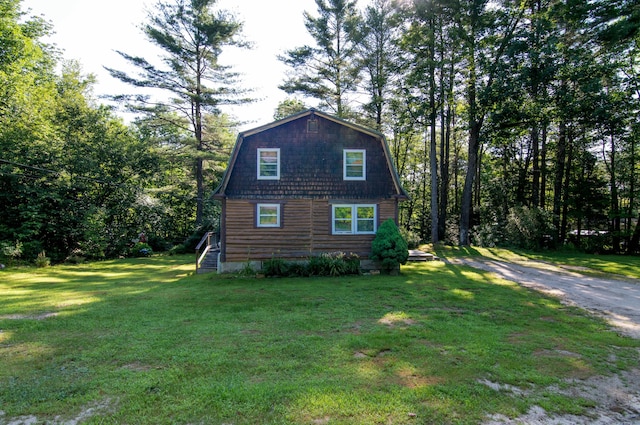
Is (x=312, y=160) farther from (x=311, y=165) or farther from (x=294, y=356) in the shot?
(x=294, y=356)

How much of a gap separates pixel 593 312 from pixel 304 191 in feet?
32.2

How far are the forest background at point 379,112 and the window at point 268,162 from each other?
962 cm

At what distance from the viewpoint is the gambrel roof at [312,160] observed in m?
13.4

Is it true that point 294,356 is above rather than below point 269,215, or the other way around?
below

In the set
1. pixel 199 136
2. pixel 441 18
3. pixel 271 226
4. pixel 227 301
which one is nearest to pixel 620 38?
pixel 441 18

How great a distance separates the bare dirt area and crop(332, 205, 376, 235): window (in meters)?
5.15

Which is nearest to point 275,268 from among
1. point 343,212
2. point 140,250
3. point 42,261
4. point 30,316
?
point 343,212

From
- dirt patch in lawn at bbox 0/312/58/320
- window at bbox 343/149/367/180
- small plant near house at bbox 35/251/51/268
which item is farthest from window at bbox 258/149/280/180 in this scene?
small plant near house at bbox 35/251/51/268

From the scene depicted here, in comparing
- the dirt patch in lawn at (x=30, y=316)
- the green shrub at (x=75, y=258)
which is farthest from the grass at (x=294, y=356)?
the green shrub at (x=75, y=258)

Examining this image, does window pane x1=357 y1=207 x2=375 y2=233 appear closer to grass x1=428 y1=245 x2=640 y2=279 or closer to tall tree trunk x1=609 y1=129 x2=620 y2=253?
grass x1=428 y1=245 x2=640 y2=279

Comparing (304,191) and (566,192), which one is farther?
(566,192)

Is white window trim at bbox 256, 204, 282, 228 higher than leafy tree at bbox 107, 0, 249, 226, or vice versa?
leafy tree at bbox 107, 0, 249, 226

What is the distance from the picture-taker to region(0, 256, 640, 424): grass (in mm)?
3330

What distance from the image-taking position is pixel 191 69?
23438mm
